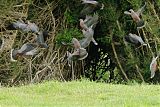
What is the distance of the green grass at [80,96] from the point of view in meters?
5.78

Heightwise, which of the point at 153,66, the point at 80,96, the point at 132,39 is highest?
the point at 80,96

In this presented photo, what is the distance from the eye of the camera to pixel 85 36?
29.1ft

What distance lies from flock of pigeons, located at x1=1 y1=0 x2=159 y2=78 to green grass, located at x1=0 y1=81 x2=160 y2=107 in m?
1.22

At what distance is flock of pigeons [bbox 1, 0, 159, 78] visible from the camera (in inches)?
332

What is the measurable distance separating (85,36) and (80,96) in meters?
2.58

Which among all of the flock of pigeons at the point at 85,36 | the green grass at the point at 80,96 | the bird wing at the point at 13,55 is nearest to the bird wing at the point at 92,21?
the flock of pigeons at the point at 85,36

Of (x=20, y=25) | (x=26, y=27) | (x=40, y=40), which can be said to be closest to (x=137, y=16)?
(x=40, y=40)

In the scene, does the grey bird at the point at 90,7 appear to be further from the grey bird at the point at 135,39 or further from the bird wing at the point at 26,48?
the bird wing at the point at 26,48

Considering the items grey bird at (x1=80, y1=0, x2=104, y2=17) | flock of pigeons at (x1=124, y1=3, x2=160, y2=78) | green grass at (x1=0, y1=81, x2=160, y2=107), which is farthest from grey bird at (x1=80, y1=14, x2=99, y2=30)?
green grass at (x1=0, y1=81, x2=160, y2=107)

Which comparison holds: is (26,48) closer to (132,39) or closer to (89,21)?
(89,21)

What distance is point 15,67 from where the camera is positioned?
32.1 feet

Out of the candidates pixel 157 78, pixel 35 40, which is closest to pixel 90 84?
pixel 35 40

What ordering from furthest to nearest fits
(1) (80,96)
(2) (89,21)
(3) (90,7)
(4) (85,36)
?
(3) (90,7) < (2) (89,21) < (4) (85,36) < (1) (80,96)

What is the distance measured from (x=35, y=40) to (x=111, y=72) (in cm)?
214
